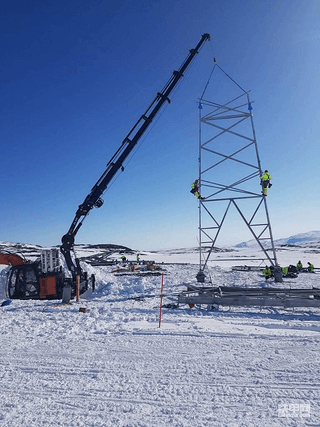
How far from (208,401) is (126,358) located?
69.4 inches

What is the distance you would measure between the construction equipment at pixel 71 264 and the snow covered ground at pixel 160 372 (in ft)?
14.3

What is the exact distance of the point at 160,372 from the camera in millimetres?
3930

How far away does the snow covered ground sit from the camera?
2936 mm

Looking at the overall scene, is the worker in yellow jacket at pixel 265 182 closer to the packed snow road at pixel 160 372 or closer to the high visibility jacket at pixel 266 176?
the high visibility jacket at pixel 266 176

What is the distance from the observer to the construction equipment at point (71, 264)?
1116 centimetres

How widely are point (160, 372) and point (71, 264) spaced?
10474 millimetres

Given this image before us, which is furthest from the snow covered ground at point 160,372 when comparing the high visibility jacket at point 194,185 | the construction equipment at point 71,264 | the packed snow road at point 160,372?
the high visibility jacket at point 194,185

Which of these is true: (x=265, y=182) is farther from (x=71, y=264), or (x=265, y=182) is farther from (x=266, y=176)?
(x=71, y=264)

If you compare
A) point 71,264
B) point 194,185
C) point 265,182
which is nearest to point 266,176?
point 265,182

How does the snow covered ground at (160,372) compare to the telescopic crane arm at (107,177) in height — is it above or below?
below

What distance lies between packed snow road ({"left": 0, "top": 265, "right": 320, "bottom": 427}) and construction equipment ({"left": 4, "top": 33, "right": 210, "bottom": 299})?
4.41 metres

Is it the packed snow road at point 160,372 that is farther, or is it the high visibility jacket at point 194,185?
the high visibility jacket at point 194,185

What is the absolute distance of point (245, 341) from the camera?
17.0ft

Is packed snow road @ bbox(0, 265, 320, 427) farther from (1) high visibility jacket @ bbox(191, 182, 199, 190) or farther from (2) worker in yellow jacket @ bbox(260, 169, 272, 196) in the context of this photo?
(1) high visibility jacket @ bbox(191, 182, 199, 190)
